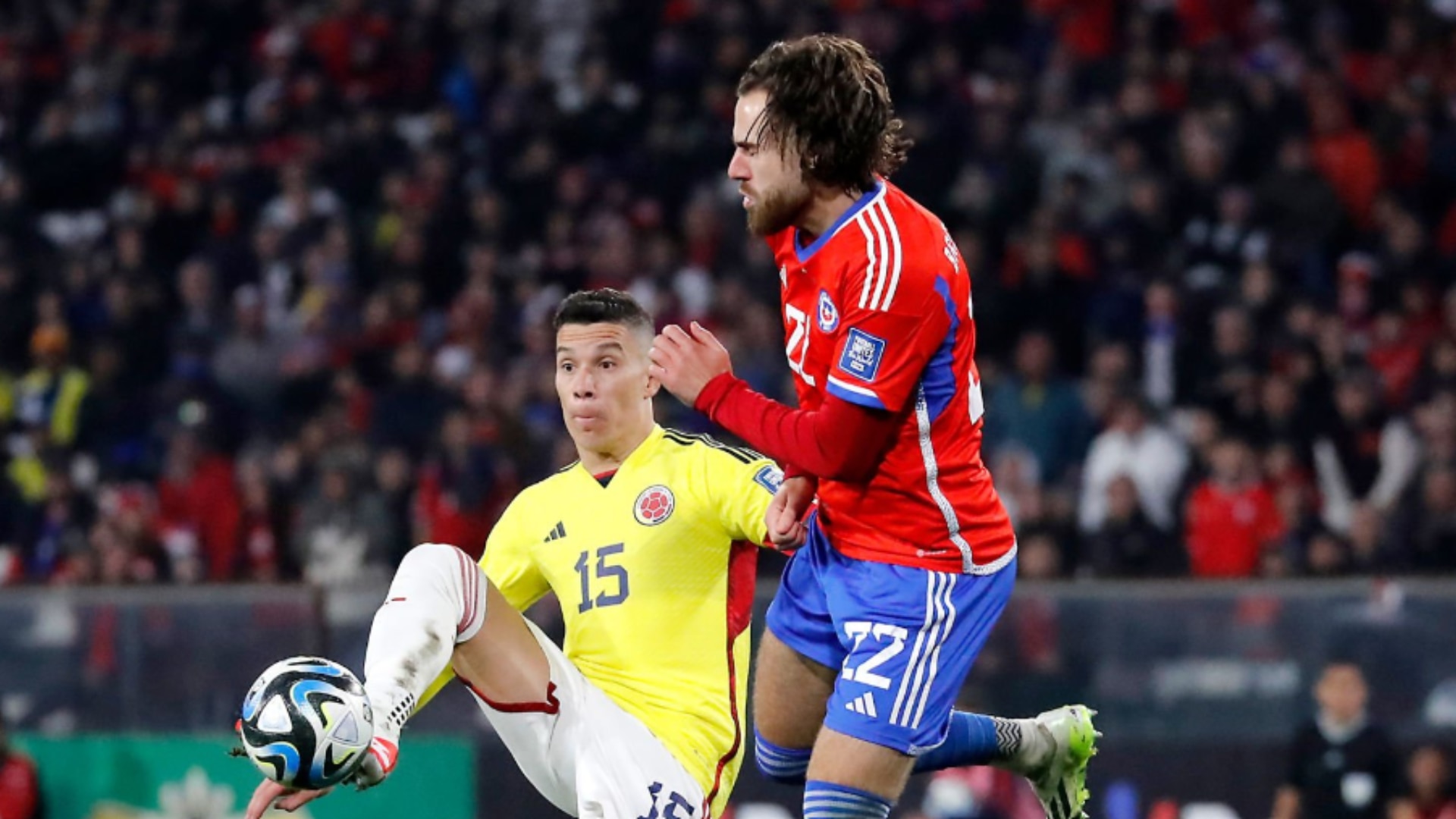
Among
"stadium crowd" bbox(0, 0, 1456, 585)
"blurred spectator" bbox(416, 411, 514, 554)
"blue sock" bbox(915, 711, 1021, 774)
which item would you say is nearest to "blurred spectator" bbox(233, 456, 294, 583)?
"stadium crowd" bbox(0, 0, 1456, 585)

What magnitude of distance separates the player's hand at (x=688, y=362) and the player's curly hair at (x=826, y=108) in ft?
1.44

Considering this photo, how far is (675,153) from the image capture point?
1396 cm

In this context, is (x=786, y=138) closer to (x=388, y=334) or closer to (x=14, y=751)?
(x=14, y=751)

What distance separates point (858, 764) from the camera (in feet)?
16.0

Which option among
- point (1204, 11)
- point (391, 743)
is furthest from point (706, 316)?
point (391, 743)

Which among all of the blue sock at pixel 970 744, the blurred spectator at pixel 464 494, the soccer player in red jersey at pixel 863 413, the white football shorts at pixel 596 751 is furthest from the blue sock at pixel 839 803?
the blurred spectator at pixel 464 494

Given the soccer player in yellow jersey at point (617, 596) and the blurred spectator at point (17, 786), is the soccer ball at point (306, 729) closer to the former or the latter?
the soccer player in yellow jersey at point (617, 596)

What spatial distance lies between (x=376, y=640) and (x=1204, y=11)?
33.2 feet

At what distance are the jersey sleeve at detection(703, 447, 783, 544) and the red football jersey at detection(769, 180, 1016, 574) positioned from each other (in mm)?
342

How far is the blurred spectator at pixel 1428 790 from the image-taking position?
814 centimetres

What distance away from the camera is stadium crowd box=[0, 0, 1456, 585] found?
11062 millimetres

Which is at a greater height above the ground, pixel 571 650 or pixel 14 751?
pixel 571 650

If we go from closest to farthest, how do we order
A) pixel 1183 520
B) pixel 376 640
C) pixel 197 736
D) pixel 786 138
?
pixel 786 138 < pixel 376 640 < pixel 197 736 < pixel 1183 520

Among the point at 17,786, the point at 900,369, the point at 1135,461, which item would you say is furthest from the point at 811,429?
the point at 1135,461
